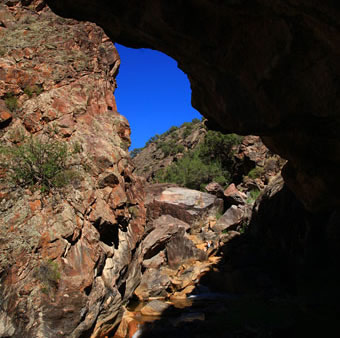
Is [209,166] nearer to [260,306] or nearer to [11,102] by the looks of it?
[260,306]

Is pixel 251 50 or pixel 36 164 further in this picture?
pixel 36 164

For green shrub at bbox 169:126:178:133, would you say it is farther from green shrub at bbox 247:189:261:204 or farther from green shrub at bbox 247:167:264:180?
green shrub at bbox 247:189:261:204

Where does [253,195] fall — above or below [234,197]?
above

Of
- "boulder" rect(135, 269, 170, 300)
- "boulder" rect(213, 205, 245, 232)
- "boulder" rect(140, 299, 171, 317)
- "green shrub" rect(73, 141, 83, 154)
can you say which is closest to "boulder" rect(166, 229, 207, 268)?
"boulder" rect(135, 269, 170, 300)

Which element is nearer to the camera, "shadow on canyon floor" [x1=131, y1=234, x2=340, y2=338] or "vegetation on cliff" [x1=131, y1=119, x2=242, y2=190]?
"shadow on canyon floor" [x1=131, y1=234, x2=340, y2=338]

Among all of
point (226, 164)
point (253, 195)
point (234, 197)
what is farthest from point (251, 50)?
point (226, 164)

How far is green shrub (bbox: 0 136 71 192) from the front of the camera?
7008 mm

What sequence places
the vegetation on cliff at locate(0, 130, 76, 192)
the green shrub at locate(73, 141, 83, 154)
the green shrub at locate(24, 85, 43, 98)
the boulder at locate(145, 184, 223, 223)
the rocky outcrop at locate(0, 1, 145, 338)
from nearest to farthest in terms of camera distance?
the rocky outcrop at locate(0, 1, 145, 338), the vegetation on cliff at locate(0, 130, 76, 192), the green shrub at locate(73, 141, 83, 154), the green shrub at locate(24, 85, 43, 98), the boulder at locate(145, 184, 223, 223)

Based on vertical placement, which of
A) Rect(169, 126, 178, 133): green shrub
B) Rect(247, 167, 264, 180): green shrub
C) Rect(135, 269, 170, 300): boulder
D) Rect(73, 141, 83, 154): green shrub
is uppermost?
Rect(169, 126, 178, 133): green shrub

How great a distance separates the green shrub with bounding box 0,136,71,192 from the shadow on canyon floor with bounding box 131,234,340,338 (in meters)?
4.80

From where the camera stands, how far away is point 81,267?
6.30m

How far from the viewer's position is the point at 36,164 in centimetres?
726

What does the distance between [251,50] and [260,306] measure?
8.17m

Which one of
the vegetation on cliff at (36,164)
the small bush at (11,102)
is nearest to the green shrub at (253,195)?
the vegetation on cliff at (36,164)
